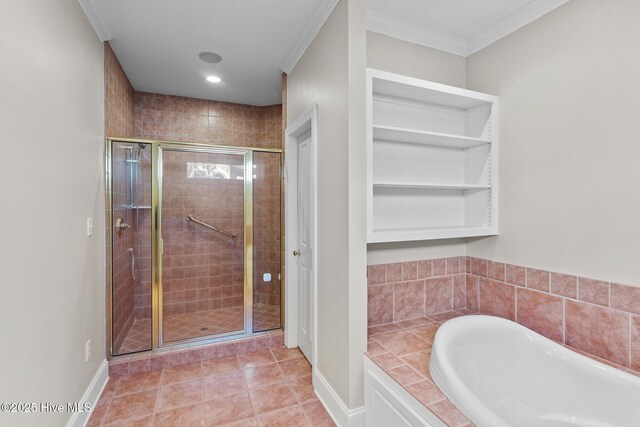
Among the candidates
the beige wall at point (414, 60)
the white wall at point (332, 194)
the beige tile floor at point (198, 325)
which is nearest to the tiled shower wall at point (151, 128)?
the beige tile floor at point (198, 325)

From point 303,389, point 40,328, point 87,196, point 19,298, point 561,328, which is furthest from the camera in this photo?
point 303,389

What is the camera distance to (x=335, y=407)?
6.12 ft

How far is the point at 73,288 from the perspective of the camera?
1.72 meters

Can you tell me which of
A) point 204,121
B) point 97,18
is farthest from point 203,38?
point 204,121

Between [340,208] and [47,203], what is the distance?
1.43 m

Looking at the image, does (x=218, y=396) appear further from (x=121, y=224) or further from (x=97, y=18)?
(x=97, y=18)

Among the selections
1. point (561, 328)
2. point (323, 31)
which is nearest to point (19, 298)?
point (323, 31)

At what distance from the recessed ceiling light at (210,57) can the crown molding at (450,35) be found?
52.3 inches

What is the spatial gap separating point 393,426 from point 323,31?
2327mm

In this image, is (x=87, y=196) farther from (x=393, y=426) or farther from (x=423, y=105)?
(x=423, y=105)

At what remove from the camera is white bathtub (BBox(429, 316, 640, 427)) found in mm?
1360

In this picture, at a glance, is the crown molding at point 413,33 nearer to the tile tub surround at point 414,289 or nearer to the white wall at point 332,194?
the white wall at point 332,194

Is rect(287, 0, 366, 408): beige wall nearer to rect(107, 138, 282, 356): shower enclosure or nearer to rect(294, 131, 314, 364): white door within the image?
rect(294, 131, 314, 364): white door

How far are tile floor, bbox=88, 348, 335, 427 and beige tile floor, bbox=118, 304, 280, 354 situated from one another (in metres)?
0.31
